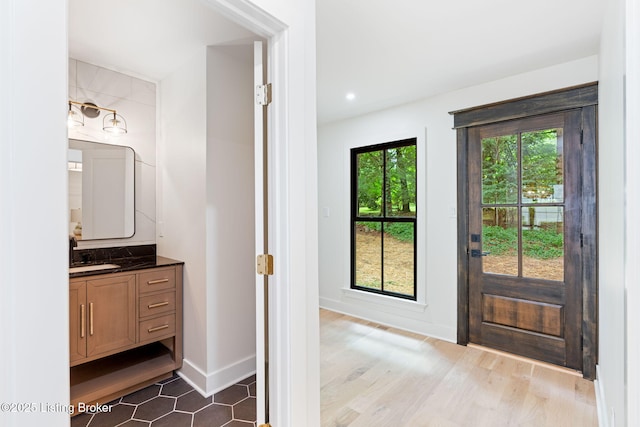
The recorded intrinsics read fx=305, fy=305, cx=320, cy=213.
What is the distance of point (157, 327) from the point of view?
2283 millimetres

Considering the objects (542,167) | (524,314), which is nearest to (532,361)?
(524,314)

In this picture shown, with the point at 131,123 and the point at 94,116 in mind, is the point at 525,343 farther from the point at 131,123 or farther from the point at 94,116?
the point at 94,116

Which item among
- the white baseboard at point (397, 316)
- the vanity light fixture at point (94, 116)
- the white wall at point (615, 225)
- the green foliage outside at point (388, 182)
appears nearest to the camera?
the white wall at point (615, 225)

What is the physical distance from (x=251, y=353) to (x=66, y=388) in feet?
6.05

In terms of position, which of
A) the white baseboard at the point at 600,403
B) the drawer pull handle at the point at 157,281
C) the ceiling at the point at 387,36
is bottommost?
the white baseboard at the point at 600,403

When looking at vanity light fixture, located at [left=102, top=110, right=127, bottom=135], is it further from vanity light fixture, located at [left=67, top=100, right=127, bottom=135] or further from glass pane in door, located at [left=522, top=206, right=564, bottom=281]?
glass pane in door, located at [left=522, top=206, right=564, bottom=281]

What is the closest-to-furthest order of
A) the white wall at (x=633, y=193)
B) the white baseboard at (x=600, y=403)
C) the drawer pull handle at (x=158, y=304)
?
the white wall at (x=633, y=193) → the white baseboard at (x=600, y=403) → the drawer pull handle at (x=158, y=304)

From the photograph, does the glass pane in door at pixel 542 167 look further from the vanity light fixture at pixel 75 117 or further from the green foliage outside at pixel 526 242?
the vanity light fixture at pixel 75 117

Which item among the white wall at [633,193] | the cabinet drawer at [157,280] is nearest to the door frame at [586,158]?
the white wall at [633,193]

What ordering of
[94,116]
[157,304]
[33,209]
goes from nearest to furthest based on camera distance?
[33,209]
[157,304]
[94,116]

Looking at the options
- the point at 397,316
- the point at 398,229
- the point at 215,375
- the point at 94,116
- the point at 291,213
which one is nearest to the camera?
the point at 291,213

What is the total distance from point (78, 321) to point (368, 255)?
285cm

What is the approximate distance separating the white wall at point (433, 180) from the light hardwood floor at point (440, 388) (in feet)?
1.16

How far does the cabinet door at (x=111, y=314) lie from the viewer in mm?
1993
